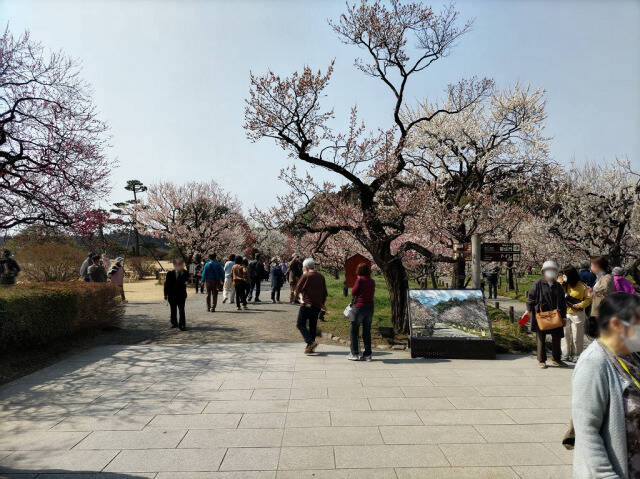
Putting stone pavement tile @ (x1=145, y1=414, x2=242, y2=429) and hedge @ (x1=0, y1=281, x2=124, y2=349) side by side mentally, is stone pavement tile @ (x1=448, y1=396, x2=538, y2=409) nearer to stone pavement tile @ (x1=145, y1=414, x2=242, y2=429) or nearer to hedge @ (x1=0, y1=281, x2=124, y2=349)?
stone pavement tile @ (x1=145, y1=414, x2=242, y2=429)

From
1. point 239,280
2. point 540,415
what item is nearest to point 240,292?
point 239,280

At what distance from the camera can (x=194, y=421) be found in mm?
4973

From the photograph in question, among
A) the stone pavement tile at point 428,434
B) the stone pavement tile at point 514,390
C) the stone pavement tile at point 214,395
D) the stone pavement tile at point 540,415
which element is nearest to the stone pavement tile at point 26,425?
the stone pavement tile at point 214,395

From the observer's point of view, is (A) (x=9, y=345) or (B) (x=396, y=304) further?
(B) (x=396, y=304)

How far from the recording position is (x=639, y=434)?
1901mm

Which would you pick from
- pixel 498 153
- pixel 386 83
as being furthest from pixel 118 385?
pixel 498 153

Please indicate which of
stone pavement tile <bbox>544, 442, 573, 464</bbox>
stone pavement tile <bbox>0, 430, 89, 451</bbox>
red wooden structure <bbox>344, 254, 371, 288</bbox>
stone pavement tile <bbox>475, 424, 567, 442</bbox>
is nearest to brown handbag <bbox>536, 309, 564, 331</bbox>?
stone pavement tile <bbox>475, 424, 567, 442</bbox>

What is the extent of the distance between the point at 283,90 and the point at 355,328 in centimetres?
604

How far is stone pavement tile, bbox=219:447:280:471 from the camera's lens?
12.5 ft

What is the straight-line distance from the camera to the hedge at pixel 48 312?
753cm

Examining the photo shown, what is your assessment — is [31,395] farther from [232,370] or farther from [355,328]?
[355,328]

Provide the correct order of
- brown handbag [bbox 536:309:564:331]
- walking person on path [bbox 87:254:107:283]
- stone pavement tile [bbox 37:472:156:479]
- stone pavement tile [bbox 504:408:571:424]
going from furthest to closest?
walking person on path [bbox 87:254:107:283], brown handbag [bbox 536:309:564:331], stone pavement tile [bbox 504:408:571:424], stone pavement tile [bbox 37:472:156:479]

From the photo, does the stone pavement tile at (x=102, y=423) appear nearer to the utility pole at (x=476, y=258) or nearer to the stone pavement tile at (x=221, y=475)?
the stone pavement tile at (x=221, y=475)

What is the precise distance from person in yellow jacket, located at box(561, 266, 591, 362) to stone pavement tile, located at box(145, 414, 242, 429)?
636cm
